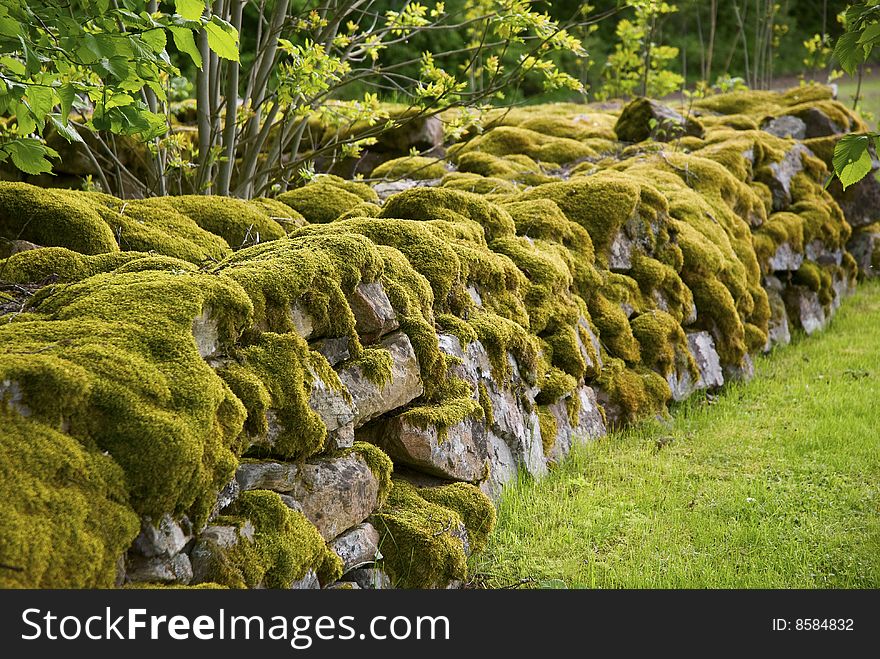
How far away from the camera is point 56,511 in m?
2.78

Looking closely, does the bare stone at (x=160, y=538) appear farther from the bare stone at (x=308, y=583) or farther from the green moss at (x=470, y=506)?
the green moss at (x=470, y=506)

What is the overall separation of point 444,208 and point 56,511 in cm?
432

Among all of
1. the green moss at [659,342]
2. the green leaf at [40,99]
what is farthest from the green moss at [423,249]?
the green moss at [659,342]

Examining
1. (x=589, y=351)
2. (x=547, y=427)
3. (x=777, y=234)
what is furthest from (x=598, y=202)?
(x=777, y=234)

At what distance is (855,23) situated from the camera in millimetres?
4188

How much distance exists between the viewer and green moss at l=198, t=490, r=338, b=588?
3342 mm

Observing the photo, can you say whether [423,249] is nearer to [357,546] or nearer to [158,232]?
[158,232]

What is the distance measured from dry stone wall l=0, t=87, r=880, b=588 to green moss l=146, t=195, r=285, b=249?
1.0 inches

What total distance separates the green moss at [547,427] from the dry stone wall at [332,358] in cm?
4

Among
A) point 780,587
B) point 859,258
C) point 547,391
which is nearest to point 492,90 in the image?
point 547,391

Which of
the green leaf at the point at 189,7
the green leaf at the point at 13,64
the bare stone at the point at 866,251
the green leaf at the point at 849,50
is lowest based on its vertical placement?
the bare stone at the point at 866,251

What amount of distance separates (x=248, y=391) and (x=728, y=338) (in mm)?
6157

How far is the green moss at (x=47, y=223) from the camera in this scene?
17.6 ft

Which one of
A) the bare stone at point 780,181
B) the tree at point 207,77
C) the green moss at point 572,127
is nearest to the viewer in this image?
the tree at point 207,77
